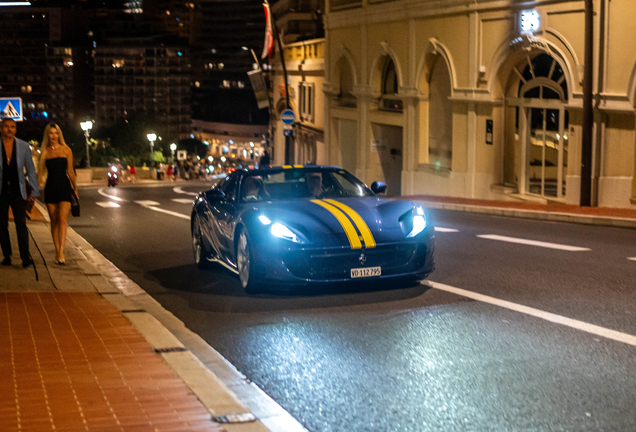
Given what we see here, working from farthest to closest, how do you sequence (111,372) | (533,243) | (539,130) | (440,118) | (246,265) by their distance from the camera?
(440,118) → (539,130) → (533,243) → (246,265) → (111,372)

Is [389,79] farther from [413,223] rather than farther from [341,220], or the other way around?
[341,220]

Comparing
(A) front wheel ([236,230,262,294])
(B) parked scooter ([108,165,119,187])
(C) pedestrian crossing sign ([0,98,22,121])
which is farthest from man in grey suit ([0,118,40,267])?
(B) parked scooter ([108,165,119,187])

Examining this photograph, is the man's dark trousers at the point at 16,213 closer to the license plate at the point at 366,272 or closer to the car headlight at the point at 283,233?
the car headlight at the point at 283,233

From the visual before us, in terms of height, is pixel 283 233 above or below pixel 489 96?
below

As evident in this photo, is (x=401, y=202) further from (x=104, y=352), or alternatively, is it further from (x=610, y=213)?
(x=610, y=213)

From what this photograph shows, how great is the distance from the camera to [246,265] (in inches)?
361

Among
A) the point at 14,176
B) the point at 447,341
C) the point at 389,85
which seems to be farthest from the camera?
the point at 389,85

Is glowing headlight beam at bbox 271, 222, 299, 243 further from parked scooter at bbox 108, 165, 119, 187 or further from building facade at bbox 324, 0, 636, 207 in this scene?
parked scooter at bbox 108, 165, 119, 187

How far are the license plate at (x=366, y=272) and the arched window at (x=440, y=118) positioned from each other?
21.0m

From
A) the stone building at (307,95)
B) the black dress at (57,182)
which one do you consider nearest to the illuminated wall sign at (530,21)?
the black dress at (57,182)

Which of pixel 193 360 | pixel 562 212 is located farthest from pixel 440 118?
pixel 193 360

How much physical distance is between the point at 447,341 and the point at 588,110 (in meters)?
15.2

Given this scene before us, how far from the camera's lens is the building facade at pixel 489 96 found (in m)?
21.1

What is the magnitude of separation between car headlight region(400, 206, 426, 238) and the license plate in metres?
0.50
